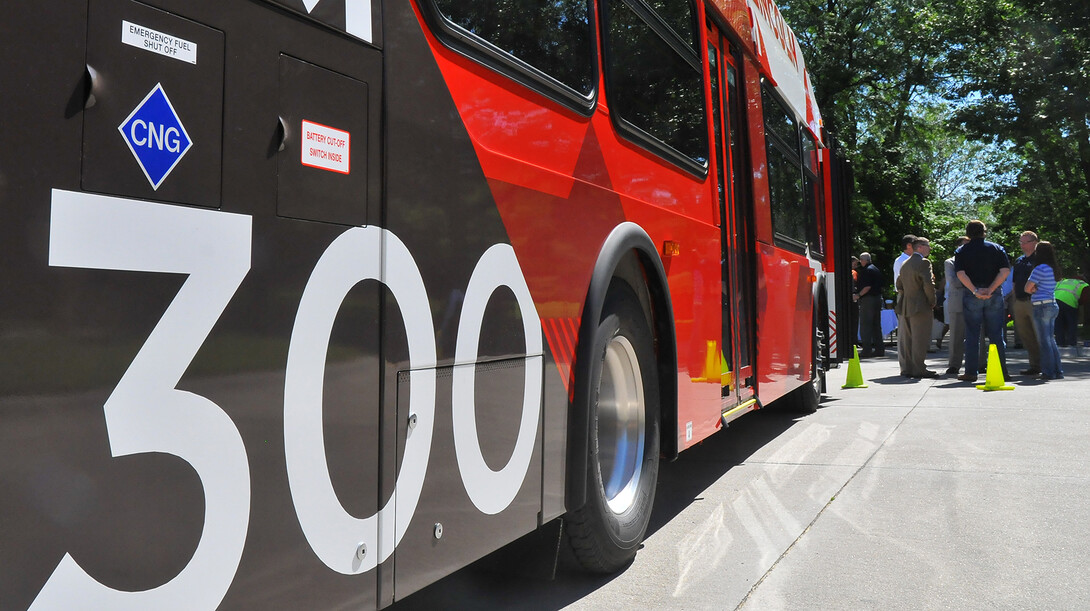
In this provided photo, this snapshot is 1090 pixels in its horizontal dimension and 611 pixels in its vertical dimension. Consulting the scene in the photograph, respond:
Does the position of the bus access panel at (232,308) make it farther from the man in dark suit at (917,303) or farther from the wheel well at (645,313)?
the man in dark suit at (917,303)

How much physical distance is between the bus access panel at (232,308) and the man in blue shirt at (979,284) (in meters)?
10.4

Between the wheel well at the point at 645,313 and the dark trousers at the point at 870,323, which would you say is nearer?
the wheel well at the point at 645,313

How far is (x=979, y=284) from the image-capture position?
1154cm

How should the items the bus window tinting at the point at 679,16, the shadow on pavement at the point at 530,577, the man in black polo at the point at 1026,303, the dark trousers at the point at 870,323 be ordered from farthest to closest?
1. the dark trousers at the point at 870,323
2. the man in black polo at the point at 1026,303
3. the bus window tinting at the point at 679,16
4. the shadow on pavement at the point at 530,577

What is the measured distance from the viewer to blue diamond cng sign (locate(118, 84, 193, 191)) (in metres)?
1.59

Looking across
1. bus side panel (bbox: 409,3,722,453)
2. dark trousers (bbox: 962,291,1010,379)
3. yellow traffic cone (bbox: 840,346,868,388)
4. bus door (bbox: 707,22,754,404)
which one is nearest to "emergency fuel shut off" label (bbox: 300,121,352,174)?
bus side panel (bbox: 409,3,722,453)

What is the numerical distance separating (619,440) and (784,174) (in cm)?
414

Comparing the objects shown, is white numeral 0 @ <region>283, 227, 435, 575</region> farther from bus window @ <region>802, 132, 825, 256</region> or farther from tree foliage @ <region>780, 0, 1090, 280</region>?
tree foliage @ <region>780, 0, 1090, 280</region>

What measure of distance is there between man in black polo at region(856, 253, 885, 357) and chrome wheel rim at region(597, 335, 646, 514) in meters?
12.7

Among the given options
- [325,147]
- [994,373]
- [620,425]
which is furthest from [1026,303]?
[325,147]

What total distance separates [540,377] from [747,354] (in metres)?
3.28

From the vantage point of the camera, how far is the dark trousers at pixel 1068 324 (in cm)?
1826

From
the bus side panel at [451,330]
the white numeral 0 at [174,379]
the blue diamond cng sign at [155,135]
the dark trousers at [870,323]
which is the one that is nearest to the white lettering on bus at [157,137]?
the blue diamond cng sign at [155,135]

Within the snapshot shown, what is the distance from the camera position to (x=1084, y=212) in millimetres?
26969
